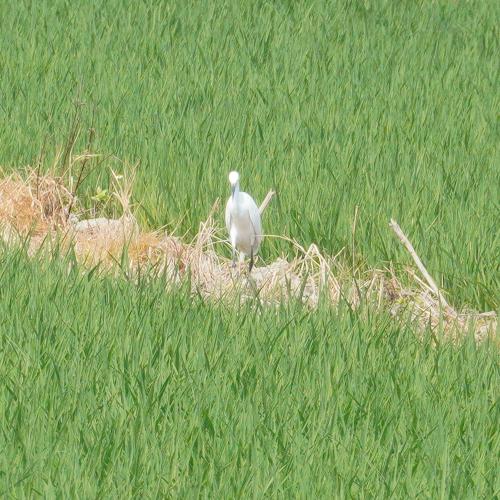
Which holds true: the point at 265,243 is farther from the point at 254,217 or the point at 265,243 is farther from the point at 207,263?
the point at 254,217

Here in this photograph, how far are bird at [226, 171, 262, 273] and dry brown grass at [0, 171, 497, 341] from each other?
0.12 m

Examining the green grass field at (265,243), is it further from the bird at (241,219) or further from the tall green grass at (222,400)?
the bird at (241,219)

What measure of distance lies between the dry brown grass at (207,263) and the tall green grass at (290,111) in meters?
0.18

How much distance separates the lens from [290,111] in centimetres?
643

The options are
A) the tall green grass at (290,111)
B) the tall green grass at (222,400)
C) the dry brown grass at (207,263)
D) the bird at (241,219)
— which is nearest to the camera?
the tall green grass at (222,400)

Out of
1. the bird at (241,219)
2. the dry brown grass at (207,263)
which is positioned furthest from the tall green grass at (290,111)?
the bird at (241,219)

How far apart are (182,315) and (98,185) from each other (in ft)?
6.43

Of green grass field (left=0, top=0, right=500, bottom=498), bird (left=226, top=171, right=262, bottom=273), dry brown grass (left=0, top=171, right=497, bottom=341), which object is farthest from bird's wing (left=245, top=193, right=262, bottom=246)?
green grass field (left=0, top=0, right=500, bottom=498)

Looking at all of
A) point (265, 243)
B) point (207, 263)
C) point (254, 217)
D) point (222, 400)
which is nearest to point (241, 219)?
point (254, 217)

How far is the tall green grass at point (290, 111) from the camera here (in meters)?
5.44

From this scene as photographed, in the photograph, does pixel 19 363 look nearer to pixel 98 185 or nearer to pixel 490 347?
pixel 490 347

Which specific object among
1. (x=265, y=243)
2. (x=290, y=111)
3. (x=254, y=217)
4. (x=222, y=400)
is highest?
(x=222, y=400)

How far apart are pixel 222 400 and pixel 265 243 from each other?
6.94 feet

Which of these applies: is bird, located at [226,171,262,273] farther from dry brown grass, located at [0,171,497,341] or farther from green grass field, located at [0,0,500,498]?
green grass field, located at [0,0,500,498]
